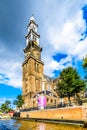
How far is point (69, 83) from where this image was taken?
191ft

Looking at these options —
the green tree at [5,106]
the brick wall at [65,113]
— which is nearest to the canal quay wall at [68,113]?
the brick wall at [65,113]

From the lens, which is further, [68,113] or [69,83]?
[69,83]

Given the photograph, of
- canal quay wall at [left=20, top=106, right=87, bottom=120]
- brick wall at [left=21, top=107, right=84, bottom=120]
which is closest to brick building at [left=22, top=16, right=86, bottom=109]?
brick wall at [left=21, top=107, right=84, bottom=120]

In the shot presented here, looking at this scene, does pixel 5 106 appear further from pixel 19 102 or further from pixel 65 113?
pixel 65 113

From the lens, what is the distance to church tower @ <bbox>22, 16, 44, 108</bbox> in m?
110

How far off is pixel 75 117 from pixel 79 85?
20806 millimetres

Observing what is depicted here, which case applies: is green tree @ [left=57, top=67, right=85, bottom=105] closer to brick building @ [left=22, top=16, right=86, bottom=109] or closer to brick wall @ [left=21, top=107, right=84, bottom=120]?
brick wall @ [left=21, top=107, right=84, bottom=120]

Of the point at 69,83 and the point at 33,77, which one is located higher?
the point at 33,77

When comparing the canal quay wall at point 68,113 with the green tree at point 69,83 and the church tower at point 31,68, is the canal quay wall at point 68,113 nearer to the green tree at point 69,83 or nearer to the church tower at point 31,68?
the green tree at point 69,83

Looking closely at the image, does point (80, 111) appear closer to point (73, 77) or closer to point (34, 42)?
point (73, 77)

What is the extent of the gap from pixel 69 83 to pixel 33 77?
181 feet

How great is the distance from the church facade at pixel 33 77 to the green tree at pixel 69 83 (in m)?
43.4

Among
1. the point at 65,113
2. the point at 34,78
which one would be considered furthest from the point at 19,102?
the point at 65,113

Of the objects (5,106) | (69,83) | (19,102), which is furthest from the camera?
(5,106)
